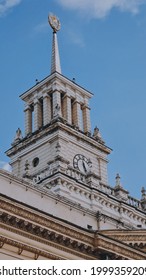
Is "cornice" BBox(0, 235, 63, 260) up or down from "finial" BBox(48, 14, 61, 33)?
down

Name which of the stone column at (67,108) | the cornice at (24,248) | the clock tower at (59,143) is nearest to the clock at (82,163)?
the clock tower at (59,143)

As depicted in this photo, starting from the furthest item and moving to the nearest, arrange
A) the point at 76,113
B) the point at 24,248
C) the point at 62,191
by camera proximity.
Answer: the point at 76,113 → the point at 62,191 → the point at 24,248

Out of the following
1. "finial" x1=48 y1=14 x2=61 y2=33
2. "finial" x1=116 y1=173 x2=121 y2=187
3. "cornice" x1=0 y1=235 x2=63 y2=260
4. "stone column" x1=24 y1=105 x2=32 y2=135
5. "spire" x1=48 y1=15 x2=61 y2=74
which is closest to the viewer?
"cornice" x1=0 y1=235 x2=63 y2=260

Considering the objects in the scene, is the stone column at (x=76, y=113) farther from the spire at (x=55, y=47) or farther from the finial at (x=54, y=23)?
the finial at (x=54, y=23)

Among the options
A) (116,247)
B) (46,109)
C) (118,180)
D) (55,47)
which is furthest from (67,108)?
(116,247)

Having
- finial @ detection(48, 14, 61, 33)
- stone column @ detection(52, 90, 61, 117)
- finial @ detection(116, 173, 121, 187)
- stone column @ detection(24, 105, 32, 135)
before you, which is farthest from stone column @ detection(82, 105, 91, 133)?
finial @ detection(48, 14, 61, 33)

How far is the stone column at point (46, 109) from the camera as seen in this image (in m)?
63.2

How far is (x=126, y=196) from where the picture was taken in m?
59.0

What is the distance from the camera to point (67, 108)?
211 ft

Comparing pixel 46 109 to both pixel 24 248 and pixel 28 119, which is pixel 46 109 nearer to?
pixel 28 119

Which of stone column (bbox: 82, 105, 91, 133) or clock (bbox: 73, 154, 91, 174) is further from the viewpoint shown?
stone column (bbox: 82, 105, 91, 133)

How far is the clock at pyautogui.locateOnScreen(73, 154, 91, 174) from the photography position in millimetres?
59044

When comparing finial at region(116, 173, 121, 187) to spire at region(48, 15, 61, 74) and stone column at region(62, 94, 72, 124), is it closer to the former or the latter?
stone column at region(62, 94, 72, 124)

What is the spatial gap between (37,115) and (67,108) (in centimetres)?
A: 331
